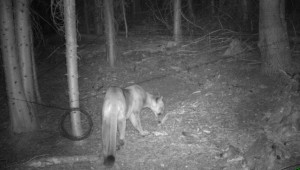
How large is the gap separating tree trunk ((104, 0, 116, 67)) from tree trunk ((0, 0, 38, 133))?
5.87m

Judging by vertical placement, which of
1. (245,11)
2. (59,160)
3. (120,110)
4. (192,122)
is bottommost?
(59,160)

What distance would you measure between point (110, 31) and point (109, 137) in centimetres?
913

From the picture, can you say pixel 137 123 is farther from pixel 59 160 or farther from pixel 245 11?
pixel 245 11

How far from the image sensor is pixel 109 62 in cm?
1669

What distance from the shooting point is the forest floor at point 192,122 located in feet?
25.1

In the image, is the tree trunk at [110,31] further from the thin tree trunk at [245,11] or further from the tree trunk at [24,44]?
the thin tree trunk at [245,11]

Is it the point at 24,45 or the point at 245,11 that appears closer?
the point at 24,45

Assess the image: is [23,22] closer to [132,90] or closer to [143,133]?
[132,90]

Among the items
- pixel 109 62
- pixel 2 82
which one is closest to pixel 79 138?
pixel 109 62

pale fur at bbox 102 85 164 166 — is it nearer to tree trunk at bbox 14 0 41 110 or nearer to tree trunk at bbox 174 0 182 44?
tree trunk at bbox 14 0 41 110

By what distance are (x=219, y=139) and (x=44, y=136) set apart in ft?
18.3

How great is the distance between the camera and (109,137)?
7.77 meters

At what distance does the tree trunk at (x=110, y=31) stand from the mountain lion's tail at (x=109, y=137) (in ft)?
27.5

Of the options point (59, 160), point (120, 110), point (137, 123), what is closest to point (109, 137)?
point (120, 110)
